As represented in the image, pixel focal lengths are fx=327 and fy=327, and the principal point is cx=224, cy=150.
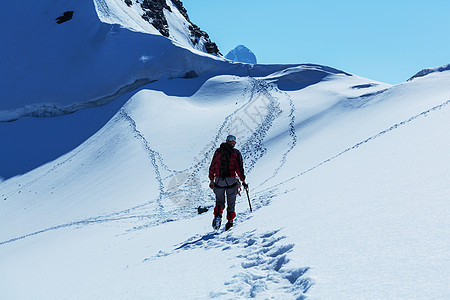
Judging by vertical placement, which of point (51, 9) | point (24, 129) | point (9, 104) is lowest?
point (24, 129)

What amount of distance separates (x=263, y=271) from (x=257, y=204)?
14.0 ft

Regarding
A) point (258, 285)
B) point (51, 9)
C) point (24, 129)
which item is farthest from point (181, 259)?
point (51, 9)

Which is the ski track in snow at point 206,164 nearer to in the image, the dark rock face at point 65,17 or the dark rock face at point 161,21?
the dark rock face at point 65,17

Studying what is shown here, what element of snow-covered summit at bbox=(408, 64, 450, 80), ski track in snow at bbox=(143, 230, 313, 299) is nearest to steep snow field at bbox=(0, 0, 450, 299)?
ski track in snow at bbox=(143, 230, 313, 299)

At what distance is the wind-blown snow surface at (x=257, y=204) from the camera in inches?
111

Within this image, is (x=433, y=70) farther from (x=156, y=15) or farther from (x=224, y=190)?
(x=156, y=15)

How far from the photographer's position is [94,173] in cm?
1677

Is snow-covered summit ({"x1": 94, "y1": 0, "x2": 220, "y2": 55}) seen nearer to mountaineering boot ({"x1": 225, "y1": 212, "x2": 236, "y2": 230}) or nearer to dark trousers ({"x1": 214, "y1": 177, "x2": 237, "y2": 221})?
dark trousers ({"x1": 214, "y1": 177, "x2": 237, "y2": 221})

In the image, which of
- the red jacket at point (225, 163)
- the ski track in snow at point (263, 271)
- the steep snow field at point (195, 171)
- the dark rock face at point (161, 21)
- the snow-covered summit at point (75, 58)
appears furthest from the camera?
the dark rock face at point (161, 21)

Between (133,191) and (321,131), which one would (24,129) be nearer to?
(133,191)

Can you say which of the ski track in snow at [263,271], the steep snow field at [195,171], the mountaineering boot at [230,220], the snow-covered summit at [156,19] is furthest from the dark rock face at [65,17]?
the ski track in snow at [263,271]

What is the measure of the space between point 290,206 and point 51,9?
39374 millimetres

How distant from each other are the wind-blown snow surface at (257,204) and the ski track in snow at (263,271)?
2cm

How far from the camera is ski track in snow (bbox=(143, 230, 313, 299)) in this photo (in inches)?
109
